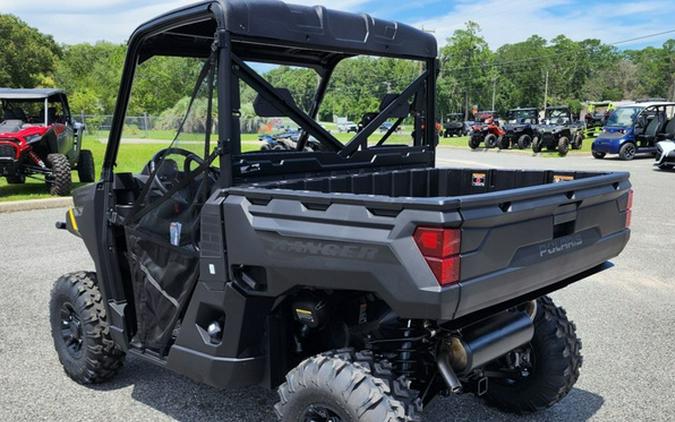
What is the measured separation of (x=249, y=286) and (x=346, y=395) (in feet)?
2.17

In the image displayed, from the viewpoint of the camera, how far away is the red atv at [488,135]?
27203 mm

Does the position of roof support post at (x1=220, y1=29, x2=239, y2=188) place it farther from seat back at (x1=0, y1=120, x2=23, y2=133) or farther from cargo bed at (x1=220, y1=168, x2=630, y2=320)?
seat back at (x1=0, y1=120, x2=23, y2=133)

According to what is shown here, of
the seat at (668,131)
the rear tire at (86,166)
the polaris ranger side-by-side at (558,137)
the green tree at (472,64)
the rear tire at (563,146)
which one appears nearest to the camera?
the rear tire at (86,166)

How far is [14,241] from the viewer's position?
8.00 metres

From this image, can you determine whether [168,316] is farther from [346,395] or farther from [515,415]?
[515,415]

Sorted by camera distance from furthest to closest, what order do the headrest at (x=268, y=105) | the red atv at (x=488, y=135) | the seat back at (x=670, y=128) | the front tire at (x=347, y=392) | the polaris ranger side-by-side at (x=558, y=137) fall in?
the red atv at (x=488, y=135) < the polaris ranger side-by-side at (x=558, y=137) < the seat back at (x=670, y=128) < the headrest at (x=268, y=105) < the front tire at (x=347, y=392)

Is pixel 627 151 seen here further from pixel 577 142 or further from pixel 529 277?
pixel 529 277

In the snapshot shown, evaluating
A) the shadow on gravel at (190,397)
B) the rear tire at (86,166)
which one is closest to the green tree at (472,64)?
the rear tire at (86,166)

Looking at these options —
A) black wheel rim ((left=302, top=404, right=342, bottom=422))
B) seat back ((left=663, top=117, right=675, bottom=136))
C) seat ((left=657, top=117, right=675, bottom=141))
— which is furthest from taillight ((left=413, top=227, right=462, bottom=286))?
seat back ((left=663, top=117, right=675, bottom=136))

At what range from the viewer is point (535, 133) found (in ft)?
83.5

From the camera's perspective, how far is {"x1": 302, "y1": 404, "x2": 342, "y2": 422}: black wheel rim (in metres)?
2.42

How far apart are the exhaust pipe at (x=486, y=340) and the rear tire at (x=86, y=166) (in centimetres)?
1195

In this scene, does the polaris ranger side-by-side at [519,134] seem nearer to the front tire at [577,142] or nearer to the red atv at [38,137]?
the front tire at [577,142]

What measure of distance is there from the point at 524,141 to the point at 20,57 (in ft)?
120
